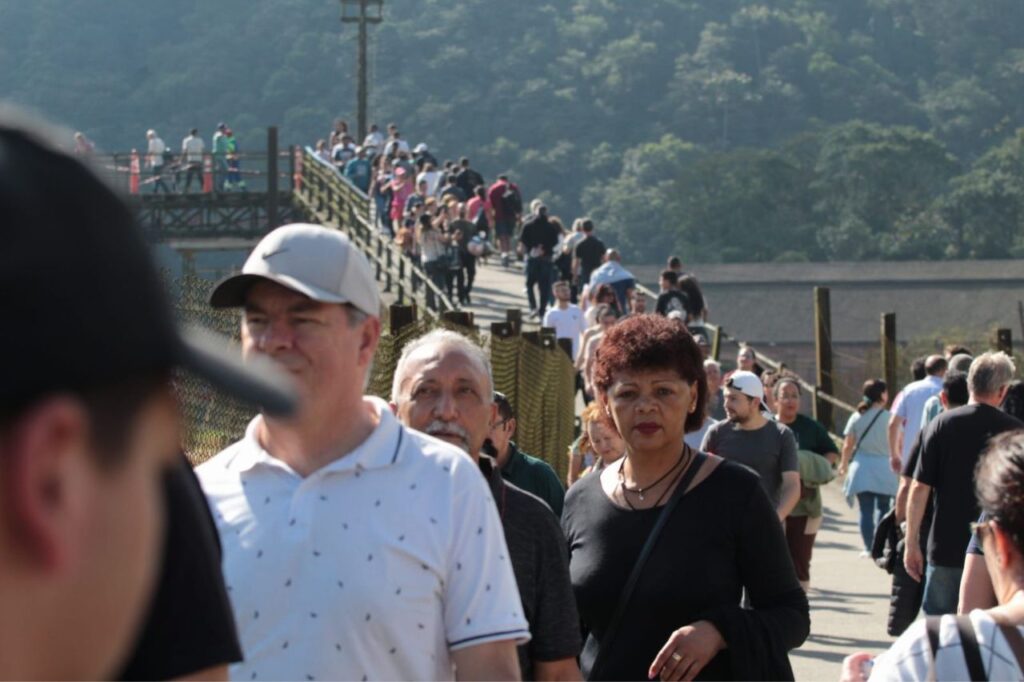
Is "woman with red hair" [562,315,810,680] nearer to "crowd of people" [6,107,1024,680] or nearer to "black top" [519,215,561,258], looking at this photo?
"crowd of people" [6,107,1024,680]

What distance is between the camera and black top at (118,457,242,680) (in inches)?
88.3

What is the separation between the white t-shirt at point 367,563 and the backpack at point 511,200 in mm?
33314

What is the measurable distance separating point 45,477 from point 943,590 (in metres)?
7.11

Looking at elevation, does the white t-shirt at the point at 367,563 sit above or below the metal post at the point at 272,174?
below

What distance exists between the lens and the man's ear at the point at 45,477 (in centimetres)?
113

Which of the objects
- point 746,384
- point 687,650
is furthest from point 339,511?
point 746,384

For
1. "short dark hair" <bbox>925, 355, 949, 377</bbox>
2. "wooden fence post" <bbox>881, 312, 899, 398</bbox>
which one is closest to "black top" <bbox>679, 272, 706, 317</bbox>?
"wooden fence post" <bbox>881, 312, 899, 398</bbox>

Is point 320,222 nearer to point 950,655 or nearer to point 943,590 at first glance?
point 943,590

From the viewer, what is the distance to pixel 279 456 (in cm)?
345

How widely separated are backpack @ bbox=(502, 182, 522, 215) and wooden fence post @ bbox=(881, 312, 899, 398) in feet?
40.9

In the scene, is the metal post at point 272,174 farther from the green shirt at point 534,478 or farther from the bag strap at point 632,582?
the bag strap at point 632,582

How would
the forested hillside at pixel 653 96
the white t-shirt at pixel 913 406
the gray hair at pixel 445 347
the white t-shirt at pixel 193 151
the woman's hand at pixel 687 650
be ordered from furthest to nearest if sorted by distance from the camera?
1. the forested hillside at pixel 653 96
2. the white t-shirt at pixel 193 151
3. the white t-shirt at pixel 913 406
4. the gray hair at pixel 445 347
5. the woman's hand at pixel 687 650

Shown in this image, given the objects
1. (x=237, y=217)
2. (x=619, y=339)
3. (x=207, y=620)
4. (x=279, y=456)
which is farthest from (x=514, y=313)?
(x=237, y=217)

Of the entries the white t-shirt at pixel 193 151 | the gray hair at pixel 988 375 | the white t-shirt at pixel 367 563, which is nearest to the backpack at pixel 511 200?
the white t-shirt at pixel 193 151
